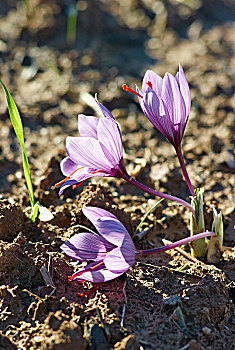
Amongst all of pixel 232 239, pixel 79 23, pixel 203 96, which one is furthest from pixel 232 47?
pixel 232 239

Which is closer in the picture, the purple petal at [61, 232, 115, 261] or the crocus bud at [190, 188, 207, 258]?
the purple petal at [61, 232, 115, 261]

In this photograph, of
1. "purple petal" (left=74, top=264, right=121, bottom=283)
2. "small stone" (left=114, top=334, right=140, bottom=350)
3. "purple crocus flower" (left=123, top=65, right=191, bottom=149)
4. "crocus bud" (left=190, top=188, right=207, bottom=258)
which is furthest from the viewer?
"crocus bud" (left=190, top=188, right=207, bottom=258)

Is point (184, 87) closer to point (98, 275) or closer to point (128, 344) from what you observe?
point (98, 275)

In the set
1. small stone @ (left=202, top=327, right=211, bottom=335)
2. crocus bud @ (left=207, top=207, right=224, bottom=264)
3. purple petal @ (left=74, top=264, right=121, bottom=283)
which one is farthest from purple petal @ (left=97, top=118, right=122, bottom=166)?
small stone @ (left=202, top=327, right=211, bottom=335)

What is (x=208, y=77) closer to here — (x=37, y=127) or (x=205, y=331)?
(x=37, y=127)

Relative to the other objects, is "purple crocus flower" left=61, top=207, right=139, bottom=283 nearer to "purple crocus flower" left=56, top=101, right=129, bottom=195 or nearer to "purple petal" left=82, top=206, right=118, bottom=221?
"purple petal" left=82, top=206, right=118, bottom=221

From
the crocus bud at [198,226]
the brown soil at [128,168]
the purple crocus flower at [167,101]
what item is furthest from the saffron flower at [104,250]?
the purple crocus flower at [167,101]

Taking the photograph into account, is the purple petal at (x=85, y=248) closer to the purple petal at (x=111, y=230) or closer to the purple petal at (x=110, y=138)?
the purple petal at (x=111, y=230)

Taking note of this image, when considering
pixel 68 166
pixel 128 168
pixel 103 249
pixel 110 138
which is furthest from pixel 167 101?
pixel 128 168
